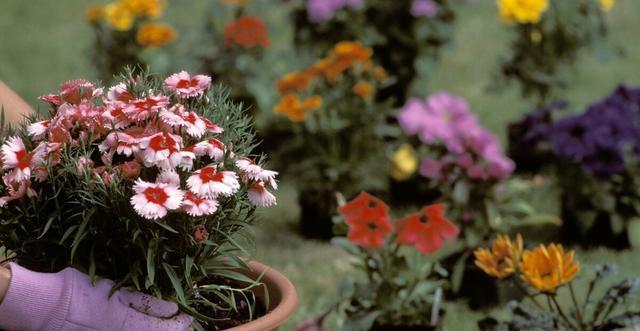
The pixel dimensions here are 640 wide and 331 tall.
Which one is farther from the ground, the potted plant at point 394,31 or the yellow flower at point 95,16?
the yellow flower at point 95,16

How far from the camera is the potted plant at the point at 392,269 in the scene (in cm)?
255

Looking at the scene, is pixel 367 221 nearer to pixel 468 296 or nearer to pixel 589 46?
pixel 468 296

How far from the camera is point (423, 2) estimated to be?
4.50 m

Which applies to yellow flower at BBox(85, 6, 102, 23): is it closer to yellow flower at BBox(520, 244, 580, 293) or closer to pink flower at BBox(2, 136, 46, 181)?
yellow flower at BBox(520, 244, 580, 293)

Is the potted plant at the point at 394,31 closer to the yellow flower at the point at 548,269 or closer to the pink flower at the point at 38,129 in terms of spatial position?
the yellow flower at the point at 548,269

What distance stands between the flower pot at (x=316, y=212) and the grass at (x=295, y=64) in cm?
6

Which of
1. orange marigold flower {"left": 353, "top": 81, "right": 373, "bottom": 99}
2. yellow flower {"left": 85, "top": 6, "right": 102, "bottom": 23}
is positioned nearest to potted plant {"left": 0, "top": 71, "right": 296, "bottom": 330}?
orange marigold flower {"left": 353, "top": 81, "right": 373, "bottom": 99}

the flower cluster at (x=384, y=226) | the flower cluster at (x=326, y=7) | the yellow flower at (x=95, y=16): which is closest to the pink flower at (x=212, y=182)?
the flower cluster at (x=384, y=226)

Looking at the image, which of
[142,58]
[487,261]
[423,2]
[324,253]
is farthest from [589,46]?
[487,261]

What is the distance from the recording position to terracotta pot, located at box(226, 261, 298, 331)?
1688mm

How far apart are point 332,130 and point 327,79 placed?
215 mm

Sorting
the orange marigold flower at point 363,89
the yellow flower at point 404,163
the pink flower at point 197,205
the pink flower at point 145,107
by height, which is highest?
the orange marigold flower at point 363,89

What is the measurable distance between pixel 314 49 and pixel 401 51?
1.30ft

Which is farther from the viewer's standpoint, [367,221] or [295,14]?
[295,14]
